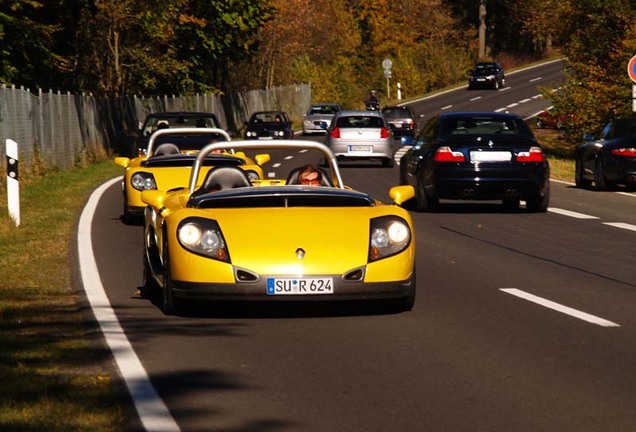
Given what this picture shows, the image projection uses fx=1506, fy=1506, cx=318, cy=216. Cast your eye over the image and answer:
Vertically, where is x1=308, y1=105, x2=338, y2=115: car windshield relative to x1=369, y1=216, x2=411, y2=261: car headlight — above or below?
below

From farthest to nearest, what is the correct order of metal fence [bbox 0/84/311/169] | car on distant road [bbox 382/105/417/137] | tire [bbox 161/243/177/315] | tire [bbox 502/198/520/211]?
car on distant road [bbox 382/105/417/137]
metal fence [bbox 0/84/311/169]
tire [bbox 502/198/520/211]
tire [bbox 161/243/177/315]

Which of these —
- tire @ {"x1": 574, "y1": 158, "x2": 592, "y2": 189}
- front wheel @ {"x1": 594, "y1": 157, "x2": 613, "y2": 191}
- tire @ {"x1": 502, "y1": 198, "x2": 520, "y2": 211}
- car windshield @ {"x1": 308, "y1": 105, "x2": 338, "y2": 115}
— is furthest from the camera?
car windshield @ {"x1": 308, "y1": 105, "x2": 338, "y2": 115}

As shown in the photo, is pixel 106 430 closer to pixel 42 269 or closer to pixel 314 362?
pixel 314 362

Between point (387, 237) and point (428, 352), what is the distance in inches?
67.5

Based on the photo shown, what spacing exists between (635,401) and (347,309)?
4.01 m

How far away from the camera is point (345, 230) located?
415 inches

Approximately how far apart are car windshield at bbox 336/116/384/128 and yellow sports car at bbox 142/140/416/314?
28.0m

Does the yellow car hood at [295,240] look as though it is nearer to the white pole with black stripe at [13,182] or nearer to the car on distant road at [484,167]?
the white pole with black stripe at [13,182]

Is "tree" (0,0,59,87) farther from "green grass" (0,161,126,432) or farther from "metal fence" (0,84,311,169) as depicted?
"green grass" (0,161,126,432)

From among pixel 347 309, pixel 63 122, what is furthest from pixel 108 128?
pixel 347 309

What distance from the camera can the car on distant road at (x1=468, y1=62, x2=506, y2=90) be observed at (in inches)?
3693

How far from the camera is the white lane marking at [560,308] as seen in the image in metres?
10.3

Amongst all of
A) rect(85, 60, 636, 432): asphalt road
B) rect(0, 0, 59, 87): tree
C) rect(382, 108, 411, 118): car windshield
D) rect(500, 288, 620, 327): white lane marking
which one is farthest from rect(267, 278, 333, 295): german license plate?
rect(382, 108, 411, 118): car windshield

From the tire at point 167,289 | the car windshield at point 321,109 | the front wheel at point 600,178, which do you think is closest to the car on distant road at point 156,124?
the front wheel at point 600,178
